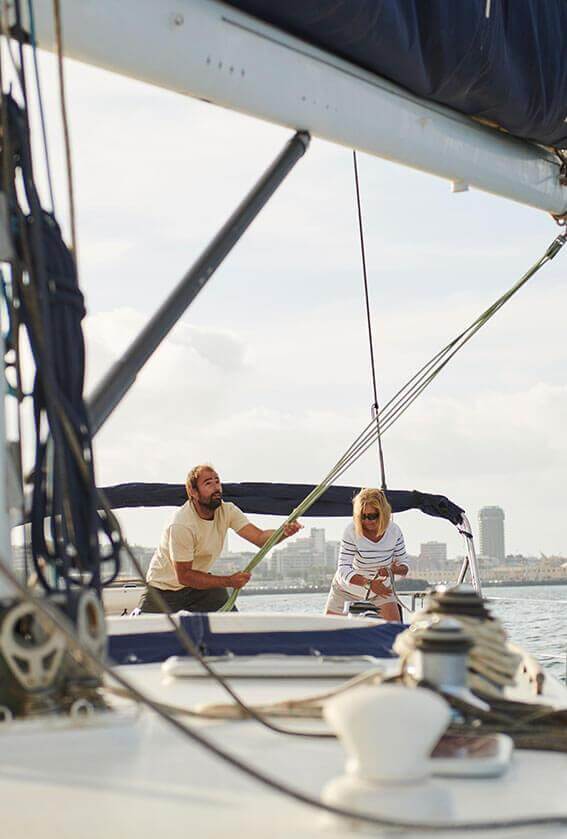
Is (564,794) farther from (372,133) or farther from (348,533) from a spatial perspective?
(348,533)

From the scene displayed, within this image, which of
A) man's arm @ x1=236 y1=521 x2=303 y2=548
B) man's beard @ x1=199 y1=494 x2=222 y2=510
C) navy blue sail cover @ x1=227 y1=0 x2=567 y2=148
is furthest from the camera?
man's arm @ x1=236 y1=521 x2=303 y2=548

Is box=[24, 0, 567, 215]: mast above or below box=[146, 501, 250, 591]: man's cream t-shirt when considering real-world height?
above

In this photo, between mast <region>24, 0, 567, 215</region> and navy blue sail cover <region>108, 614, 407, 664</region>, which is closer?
mast <region>24, 0, 567, 215</region>

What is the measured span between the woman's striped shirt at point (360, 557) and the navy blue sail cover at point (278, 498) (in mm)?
576

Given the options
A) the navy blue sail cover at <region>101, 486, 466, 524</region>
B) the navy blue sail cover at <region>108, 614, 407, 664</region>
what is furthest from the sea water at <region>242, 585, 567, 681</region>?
the navy blue sail cover at <region>108, 614, 407, 664</region>

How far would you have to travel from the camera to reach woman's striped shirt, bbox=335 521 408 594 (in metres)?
6.08

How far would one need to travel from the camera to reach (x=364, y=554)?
6117mm

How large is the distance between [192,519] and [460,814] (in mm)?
4291

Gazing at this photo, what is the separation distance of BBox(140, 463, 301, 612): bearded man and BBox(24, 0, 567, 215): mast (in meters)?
2.36

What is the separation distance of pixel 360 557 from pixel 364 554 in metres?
0.03

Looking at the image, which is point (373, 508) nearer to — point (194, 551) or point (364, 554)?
point (364, 554)

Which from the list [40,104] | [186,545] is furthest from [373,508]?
[40,104]

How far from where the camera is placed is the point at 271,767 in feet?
4.86

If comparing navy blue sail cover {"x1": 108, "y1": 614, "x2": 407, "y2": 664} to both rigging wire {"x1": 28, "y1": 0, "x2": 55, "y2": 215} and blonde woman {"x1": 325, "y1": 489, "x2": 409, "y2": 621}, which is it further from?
blonde woman {"x1": 325, "y1": 489, "x2": 409, "y2": 621}
